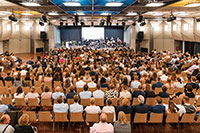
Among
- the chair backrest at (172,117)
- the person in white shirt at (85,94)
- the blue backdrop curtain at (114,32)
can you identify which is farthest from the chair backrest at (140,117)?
the blue backdrop curtain at (114,32)

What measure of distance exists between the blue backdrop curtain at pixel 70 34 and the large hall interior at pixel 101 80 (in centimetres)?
600

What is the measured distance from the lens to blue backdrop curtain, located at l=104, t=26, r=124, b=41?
37397 mm

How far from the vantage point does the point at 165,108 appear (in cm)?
638

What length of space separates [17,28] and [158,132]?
27025mm

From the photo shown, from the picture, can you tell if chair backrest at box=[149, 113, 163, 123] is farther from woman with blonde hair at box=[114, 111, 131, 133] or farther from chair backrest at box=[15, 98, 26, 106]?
chair backrest at box=[15, 98, 26, 106]

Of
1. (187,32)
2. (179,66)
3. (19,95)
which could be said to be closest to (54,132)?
(19,95)

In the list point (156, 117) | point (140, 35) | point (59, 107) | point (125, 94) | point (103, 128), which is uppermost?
point (140, 35)

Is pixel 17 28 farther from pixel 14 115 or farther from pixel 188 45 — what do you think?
pixel 14 115

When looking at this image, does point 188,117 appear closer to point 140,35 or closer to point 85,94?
point 85,94

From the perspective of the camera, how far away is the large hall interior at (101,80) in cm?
600

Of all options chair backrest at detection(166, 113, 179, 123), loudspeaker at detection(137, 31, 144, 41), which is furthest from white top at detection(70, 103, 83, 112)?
loudspeaker at detection(137, 31, 144, 41)

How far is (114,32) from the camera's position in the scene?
124 ft

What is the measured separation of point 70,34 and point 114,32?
8.32m

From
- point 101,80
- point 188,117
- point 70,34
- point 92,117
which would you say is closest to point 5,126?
point 92,117
